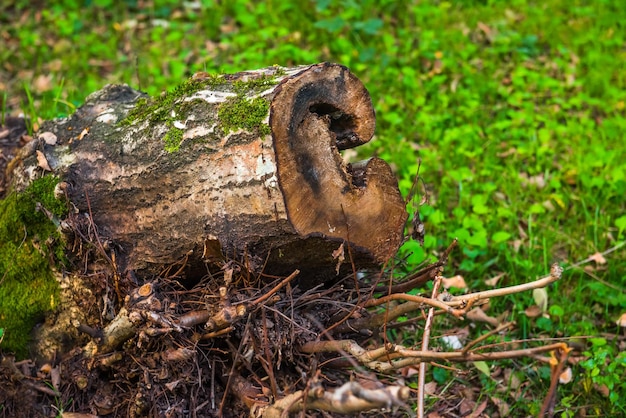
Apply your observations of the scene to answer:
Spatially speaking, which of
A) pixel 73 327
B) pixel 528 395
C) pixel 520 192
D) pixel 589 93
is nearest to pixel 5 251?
pixel 73 327

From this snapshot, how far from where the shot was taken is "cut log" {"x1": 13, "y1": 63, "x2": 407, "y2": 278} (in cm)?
230

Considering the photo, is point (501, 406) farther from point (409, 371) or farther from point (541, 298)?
point (541, 298)

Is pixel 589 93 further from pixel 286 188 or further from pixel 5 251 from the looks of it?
pixel 5 251

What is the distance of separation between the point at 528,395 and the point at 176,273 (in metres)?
1.90

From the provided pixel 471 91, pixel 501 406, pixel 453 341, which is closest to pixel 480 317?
pixel 453 341

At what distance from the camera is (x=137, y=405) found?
2480mm

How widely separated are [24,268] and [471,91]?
3655 millimetres

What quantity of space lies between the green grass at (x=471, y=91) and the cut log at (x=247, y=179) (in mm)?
1109

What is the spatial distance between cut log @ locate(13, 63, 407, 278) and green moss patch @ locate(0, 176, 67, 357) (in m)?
0.25

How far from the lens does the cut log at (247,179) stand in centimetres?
230

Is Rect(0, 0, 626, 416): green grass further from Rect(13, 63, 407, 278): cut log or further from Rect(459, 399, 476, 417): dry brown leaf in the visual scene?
Rect(13, 63, 407, 278): cut log

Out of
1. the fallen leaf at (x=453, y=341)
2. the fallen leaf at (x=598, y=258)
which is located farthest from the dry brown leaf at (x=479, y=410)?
the fallen leaf at (x=598, y=258)

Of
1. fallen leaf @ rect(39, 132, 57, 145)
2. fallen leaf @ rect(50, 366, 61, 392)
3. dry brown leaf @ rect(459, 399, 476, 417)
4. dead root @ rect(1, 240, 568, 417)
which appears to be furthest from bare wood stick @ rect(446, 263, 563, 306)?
fallen leaf @ rect(39, 132, 57, 145)

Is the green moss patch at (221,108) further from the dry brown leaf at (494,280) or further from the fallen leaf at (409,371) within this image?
the dry brown leaf at (494,280)
